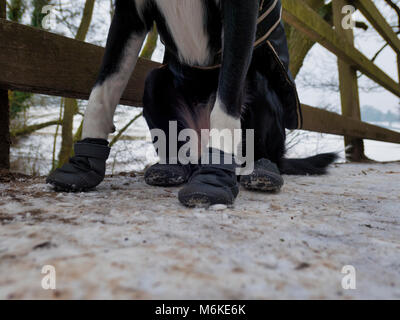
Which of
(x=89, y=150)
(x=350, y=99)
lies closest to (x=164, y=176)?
(x=89, y=150)

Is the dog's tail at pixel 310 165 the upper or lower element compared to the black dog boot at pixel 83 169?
upper

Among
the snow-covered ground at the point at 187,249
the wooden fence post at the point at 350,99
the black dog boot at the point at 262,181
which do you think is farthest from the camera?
the wooden fence post at the point at 350,99

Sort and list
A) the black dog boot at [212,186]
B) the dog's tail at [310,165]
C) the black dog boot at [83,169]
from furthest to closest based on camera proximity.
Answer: the dog's tail at [310,165] < the black dog boot at [83,169] < the black dog boot at [212,186]

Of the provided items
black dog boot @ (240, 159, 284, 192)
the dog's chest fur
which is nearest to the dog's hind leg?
black dog boot @ (240, 159, 284, 192)

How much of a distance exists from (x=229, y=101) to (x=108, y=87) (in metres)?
0.37

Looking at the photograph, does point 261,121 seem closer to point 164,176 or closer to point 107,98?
point 164,176

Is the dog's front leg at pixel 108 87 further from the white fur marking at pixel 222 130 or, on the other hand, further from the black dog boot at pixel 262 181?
the black dog boot at pixel 262 181

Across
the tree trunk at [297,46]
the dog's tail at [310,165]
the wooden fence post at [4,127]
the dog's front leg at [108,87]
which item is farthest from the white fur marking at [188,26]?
the tree trunk at [297,46]

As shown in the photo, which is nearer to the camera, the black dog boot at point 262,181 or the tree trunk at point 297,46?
the black dog boot at point 262,181

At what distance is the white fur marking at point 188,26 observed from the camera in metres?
0.78

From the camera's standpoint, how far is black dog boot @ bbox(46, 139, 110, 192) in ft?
2.42

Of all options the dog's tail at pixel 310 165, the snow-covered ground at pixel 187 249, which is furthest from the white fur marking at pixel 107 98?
the dog's tail at pixel 310 165

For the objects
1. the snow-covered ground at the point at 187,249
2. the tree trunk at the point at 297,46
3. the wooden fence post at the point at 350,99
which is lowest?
the snow-covered ground at the point at 187,249

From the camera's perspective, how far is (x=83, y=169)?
0.77 m
